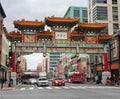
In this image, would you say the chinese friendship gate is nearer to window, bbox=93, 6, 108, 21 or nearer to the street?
the street

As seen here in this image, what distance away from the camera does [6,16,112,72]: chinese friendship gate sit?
5609 centimetres

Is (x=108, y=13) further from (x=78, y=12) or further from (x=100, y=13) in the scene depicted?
(x=78, y=12)

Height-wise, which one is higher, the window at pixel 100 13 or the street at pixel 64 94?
the window at pixel 100 13

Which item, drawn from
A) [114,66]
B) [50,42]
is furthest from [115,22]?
[50,42]

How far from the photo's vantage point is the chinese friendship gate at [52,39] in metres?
56.1

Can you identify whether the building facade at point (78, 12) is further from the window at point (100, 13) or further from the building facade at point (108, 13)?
the window at point (100, 13)

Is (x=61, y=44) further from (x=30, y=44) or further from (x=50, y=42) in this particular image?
(x=30, y=44)

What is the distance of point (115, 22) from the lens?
9331 centimetres

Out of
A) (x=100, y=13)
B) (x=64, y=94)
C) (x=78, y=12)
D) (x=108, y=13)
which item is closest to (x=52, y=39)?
(x=64, y=94)

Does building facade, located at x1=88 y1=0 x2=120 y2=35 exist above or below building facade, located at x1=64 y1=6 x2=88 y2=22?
below

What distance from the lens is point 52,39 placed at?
187 feet

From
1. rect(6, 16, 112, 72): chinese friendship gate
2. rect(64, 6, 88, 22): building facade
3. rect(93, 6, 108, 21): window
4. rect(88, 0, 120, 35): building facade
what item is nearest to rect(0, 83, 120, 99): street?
rect(6, 16, 112, 72): chinese friendship gate

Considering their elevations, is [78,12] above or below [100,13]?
above

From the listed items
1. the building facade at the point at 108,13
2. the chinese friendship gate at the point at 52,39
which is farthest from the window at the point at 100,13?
the chinese friendship gate at the point at 52,39
